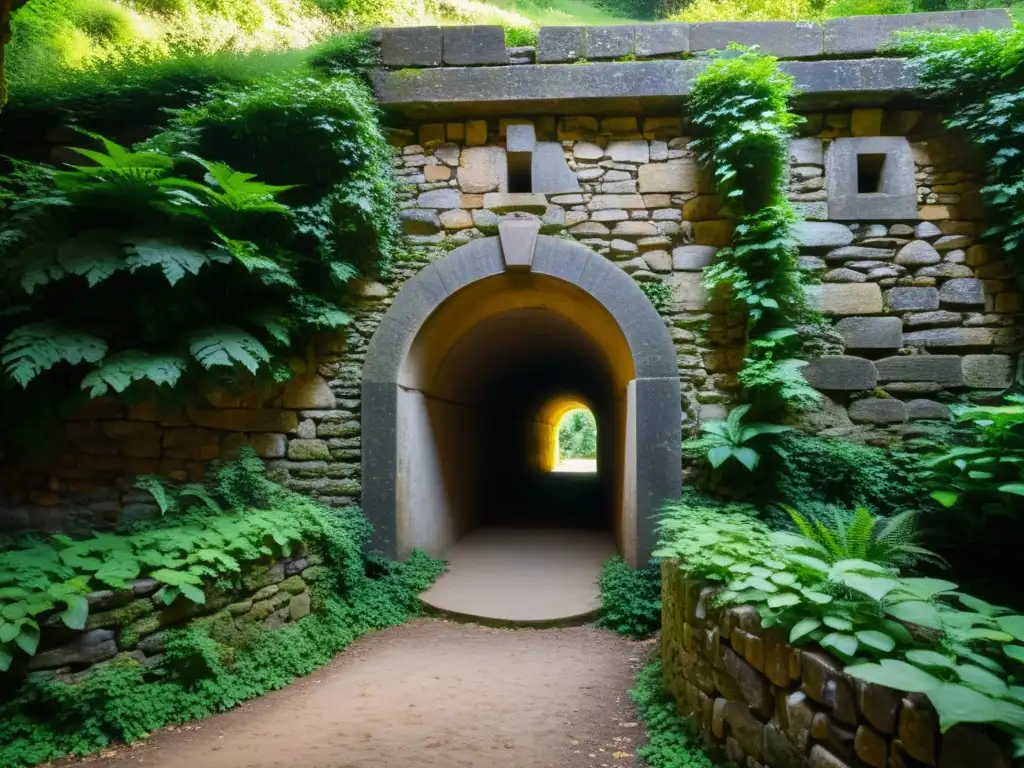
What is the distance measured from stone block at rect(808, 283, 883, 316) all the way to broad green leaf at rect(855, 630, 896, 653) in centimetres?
402

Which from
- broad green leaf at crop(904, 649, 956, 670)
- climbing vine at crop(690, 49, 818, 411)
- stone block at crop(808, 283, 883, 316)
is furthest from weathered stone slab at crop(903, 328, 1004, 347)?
broad green leaf at crop(904, 649, 956, 670)

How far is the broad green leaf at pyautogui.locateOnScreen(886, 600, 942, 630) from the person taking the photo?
6.70 feet

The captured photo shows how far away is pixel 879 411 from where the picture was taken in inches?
211

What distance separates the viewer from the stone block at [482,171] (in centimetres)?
586

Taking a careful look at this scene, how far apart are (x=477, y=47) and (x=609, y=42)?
1.24m

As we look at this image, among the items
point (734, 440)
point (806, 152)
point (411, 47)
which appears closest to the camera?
point (734, 440)

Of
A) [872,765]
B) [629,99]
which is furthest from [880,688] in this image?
[629,99]

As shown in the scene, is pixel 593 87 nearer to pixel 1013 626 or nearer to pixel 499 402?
pixel 1013 626

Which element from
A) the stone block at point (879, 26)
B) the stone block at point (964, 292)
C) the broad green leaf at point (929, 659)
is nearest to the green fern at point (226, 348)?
the broad green leaf at point (929, 659)

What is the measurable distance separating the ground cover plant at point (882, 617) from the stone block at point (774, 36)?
434cm

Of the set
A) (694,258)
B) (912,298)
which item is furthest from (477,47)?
(912,298)

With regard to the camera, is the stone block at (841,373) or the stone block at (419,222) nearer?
the stone block at (841,373)

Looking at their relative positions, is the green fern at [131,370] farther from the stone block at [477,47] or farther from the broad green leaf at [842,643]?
the broad green leaf at [842,643]

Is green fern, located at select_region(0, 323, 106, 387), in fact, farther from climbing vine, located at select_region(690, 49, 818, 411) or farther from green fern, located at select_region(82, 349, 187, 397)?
climbing vine, located at select_region(690, 49, 818, 411)
